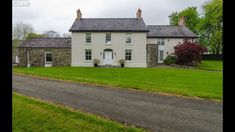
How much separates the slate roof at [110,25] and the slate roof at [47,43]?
9.68 ft

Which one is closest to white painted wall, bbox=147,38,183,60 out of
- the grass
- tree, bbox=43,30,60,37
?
the grass

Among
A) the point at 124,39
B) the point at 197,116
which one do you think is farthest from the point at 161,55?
the point at 197,116

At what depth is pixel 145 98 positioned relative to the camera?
9641 millimetres

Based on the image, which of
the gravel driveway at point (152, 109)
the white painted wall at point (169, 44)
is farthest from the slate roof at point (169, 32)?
the gravel driveway at point (152, 109)

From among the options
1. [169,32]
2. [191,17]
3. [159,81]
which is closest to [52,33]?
[191,17]

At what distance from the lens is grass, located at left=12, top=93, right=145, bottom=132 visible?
18.0 feet

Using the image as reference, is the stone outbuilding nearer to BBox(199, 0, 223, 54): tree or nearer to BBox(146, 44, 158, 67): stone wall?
BBox(146, 44, 158, 67): stone wall

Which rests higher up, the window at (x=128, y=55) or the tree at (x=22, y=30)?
the tree at (x=22, y=30)

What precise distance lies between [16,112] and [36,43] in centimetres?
2671

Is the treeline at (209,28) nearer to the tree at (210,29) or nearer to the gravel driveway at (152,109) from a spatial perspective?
the tree at (210,29)

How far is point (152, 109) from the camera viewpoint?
Result: 303 inches

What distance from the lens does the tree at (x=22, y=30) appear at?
5916 centimetres

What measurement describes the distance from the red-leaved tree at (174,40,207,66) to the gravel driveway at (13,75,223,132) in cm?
2281

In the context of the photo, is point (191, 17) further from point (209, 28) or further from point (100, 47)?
point (100, 47)
